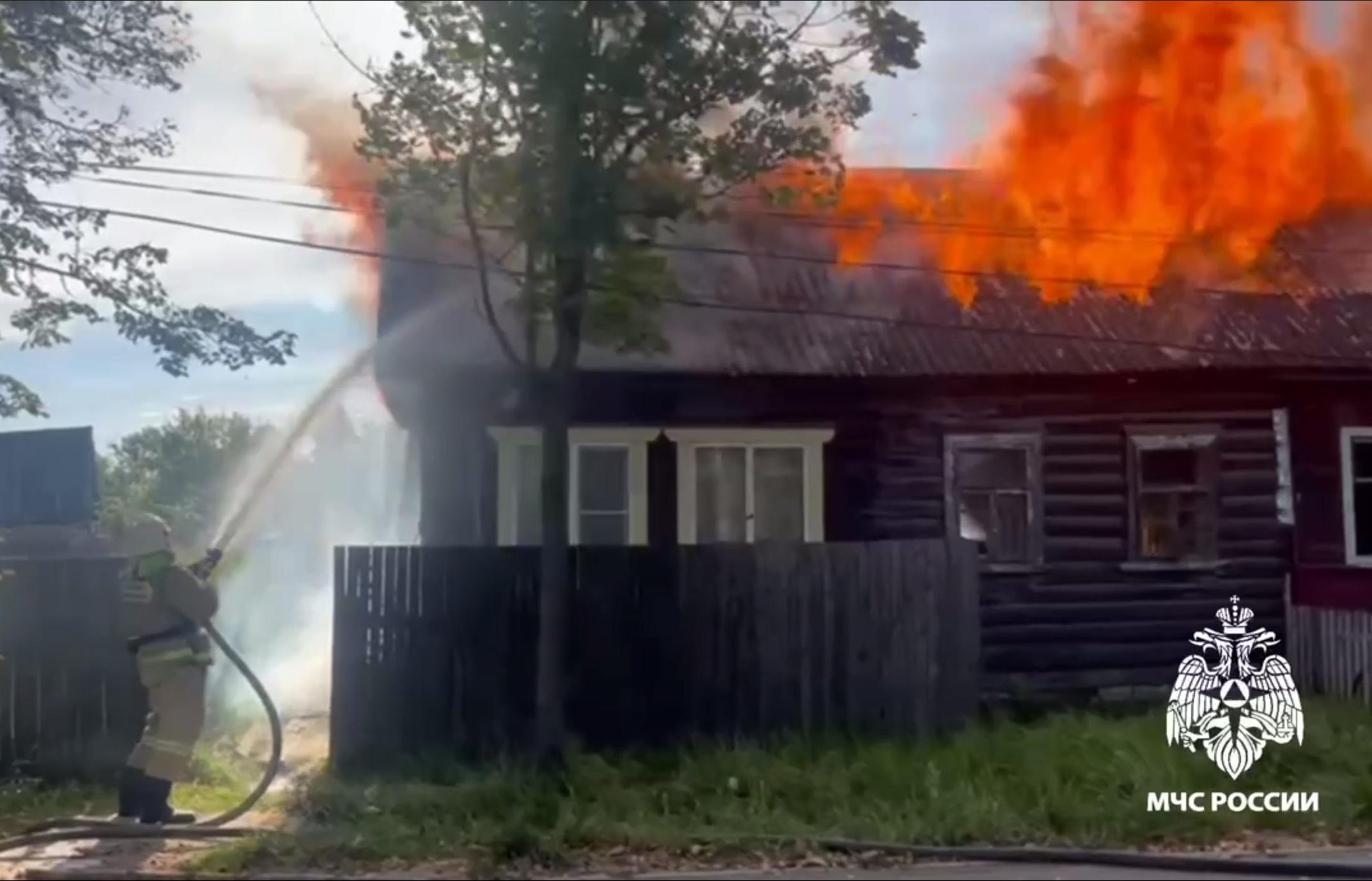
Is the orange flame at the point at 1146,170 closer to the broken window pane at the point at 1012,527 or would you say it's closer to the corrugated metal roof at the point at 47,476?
the broken window pane at the point at 1012,527

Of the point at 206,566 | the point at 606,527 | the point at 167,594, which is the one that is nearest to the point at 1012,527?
the point at 606,527

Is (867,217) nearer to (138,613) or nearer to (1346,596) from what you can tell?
(1346,596)

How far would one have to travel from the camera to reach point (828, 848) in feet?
23.1

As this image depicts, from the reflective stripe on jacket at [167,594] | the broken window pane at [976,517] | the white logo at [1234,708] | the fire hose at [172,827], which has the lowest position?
the fire hose at [172,827]

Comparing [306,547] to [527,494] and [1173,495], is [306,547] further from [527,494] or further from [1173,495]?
[1173,495]

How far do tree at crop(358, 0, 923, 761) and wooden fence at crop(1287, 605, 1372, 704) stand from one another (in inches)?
250

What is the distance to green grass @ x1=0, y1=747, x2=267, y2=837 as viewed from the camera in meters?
7.91

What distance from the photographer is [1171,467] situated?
1259cm

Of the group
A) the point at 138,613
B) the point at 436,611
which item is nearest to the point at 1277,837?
the point at 436,611

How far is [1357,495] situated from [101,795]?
466 inches

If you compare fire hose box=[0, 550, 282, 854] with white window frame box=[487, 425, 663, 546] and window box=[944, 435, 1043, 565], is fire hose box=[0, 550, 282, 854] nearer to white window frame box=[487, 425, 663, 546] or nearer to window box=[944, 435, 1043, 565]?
white window frame box=[487, 425, 663, 546]

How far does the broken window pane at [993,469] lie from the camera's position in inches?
484

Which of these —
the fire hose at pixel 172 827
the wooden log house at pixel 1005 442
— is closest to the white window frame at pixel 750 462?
the wooden log house at pixel 1005 442

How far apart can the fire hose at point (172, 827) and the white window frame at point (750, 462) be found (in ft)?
15.3
